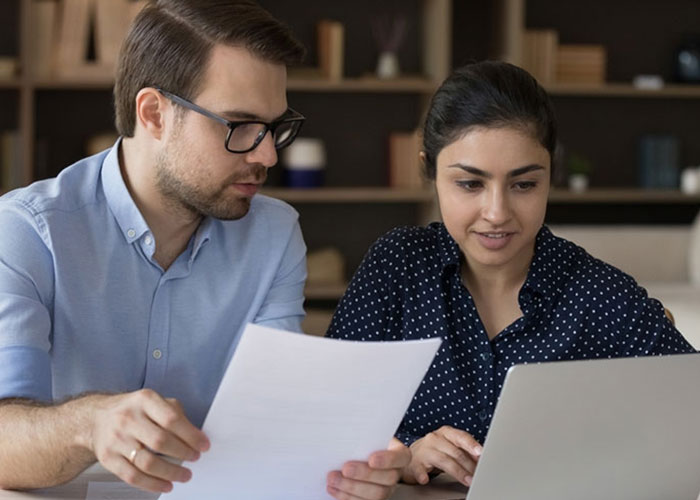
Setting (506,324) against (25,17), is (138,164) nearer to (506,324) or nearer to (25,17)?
(506,324)

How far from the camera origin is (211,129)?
172 cm

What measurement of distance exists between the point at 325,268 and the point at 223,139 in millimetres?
3086

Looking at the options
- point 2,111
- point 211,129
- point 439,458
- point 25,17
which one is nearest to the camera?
point 439,458

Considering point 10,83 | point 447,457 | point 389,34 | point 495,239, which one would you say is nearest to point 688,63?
point 389,34

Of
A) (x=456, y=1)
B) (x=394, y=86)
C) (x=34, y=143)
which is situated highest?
(x=456, y=1)

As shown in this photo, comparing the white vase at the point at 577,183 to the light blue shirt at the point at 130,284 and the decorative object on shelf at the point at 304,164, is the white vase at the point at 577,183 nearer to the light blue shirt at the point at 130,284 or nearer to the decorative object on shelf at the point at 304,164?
the decorative object on shelf at the point at 304,164

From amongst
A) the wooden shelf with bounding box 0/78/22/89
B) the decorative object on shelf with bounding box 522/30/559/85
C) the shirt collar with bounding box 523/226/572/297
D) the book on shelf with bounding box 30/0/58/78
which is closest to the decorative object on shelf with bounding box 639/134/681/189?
the decorative object on shelf with bounding box 522/30/559/85

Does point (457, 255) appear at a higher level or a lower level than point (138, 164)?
lower

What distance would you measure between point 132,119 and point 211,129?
0.60 feet

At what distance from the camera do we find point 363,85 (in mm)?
4695

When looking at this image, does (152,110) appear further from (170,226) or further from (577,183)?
(577,183)

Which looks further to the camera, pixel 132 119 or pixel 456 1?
pixel 456 1

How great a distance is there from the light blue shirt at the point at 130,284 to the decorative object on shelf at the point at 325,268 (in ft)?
9.24

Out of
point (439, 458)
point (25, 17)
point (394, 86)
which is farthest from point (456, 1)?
point (439, 458)
